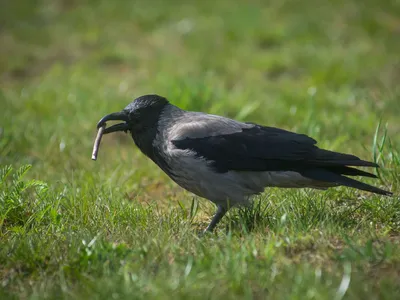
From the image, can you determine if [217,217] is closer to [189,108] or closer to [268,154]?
[268,154]

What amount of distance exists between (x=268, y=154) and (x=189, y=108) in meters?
2.70

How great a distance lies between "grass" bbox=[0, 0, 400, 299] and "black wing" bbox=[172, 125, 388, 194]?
24 centimetres

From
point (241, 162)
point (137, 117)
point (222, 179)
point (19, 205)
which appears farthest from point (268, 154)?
point (19, 205)

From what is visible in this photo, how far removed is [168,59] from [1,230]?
16.7 ft

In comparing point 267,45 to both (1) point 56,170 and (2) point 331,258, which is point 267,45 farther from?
(2) point 331,258

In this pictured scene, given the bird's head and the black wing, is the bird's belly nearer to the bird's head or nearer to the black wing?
the black wing

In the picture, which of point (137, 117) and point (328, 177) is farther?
point (137, 117)

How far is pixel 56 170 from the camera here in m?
5.84

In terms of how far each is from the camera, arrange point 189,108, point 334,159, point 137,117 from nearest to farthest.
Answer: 1. point 334,159
2. point 137,117
3. point 189,108

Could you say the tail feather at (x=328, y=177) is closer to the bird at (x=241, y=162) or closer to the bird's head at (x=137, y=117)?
the bird at (x=241, y=162)

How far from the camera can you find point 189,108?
6.66 m

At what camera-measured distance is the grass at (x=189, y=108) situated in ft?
10.5

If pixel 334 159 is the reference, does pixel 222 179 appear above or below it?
below

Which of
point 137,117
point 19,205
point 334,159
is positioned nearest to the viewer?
point 334,159
